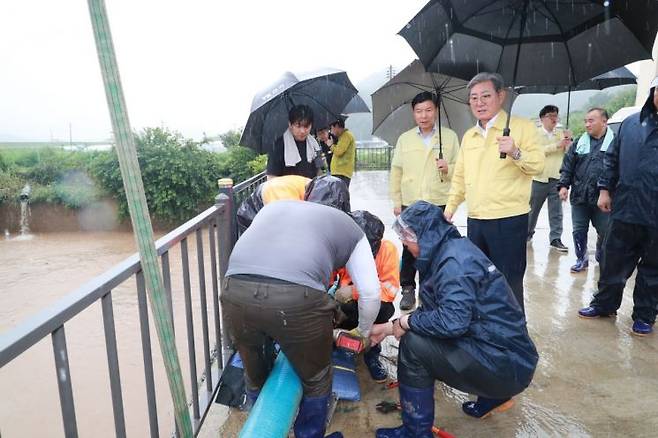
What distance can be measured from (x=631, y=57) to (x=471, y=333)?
2.37 meters

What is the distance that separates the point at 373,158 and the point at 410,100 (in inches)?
509

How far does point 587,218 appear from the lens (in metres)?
4.63

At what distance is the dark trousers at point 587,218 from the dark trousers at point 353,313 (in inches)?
114

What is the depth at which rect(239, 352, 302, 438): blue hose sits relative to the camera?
1.78 metres

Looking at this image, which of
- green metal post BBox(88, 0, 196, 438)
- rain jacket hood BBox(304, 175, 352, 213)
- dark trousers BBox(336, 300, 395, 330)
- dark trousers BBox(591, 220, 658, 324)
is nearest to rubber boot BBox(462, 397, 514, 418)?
dark trousers BBox(336, 300, 395, 330)

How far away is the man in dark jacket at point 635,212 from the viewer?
3.01 meters

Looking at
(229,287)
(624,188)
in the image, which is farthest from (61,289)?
(624,188)

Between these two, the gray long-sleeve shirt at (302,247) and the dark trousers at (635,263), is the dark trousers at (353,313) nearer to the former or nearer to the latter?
the gray long-sleeve shirt at (302,247)

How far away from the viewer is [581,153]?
455 centimetres

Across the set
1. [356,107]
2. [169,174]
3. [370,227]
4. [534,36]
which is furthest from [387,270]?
[169,174]

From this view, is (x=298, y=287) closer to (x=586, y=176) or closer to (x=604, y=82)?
(x=586, y=176)

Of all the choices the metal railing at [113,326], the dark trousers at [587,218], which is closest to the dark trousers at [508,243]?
the metal railing at [113,326]

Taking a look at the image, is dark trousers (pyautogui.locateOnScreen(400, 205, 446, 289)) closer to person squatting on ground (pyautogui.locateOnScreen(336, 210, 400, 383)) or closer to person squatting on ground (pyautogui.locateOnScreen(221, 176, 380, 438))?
person squatting on ground (pyautogui.locateOnScreen(336, 210, 400, 383))

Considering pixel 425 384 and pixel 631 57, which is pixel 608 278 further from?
pixel 425 384
